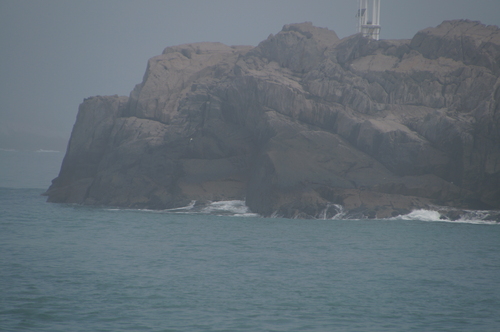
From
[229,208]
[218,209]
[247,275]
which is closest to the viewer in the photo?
[247,275]

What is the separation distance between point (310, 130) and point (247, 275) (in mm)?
27607

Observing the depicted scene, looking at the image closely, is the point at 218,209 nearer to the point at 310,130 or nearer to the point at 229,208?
the point at 229,208

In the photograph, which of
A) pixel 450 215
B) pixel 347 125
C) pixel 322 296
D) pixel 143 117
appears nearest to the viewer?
pixel 322 296

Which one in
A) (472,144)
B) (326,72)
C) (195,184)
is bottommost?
(195,184)

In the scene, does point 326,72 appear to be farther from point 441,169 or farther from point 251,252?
point 251,252

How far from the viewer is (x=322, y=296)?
71.8 ft

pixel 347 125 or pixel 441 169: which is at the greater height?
pixel 347 125

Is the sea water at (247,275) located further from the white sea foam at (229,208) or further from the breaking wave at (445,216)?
the white sea foam at (229,208)

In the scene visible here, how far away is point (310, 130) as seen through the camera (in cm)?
5075

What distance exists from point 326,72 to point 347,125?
6.78m

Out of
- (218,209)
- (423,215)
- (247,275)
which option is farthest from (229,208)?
(247,275)

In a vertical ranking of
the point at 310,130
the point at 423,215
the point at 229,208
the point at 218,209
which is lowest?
the point at 218,209

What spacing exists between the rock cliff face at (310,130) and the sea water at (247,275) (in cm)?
543

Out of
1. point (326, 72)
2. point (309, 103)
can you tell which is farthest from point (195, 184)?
point (326, 72)
